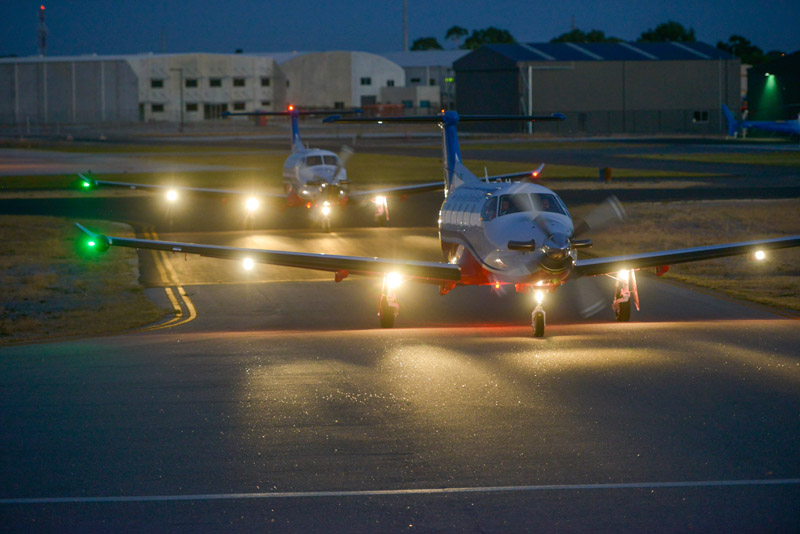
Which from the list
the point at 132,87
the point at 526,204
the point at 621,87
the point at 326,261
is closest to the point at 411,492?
the point at 526,204

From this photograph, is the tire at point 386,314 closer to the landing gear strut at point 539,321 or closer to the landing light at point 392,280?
the landing light at point 392,280

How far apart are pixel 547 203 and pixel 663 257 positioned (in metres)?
2.97

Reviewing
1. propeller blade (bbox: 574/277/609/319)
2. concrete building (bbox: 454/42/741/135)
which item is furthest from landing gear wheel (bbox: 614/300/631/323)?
concrete building (bbox: 454/42/741/135)

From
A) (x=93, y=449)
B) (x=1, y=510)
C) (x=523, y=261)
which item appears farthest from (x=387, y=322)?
(x=1, y=510)

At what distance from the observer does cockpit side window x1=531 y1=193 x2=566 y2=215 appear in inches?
725

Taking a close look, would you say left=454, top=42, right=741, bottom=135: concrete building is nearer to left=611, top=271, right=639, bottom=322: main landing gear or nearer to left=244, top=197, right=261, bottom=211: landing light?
left=244, top=197, right=261, bottom=211: landing light

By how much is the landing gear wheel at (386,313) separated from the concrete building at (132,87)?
15468cm

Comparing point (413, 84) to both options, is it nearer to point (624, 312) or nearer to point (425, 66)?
point (425, 66)

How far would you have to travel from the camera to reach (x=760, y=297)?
2336cm

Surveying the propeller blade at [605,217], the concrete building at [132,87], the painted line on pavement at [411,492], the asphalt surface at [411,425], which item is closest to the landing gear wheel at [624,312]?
the asphalt surface at [411,425]

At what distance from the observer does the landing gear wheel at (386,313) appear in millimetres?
19797

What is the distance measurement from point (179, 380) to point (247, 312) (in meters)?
7.25

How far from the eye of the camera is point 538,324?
1831cm

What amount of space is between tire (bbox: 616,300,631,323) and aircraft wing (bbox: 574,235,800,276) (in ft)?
2.91
